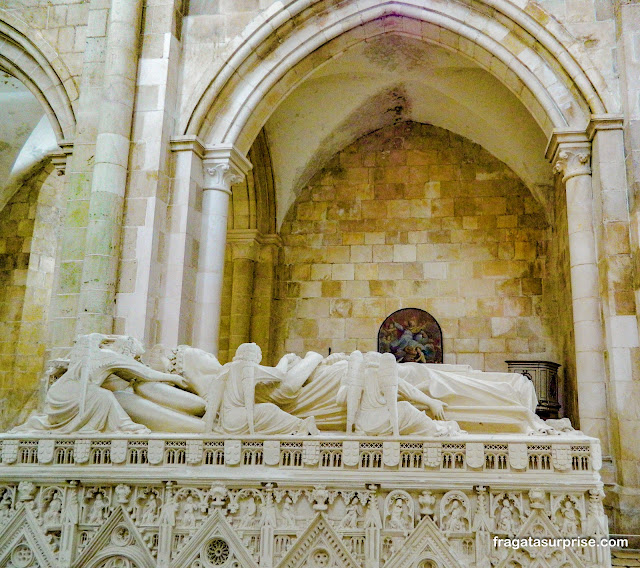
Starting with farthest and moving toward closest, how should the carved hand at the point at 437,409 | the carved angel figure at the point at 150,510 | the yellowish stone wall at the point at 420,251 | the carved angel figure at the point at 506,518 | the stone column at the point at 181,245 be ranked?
the yellowish stone wall at the point at 420,251
the stone column at the point at 181,245
the carved hand at the point at 437,409
the carved angel figure at the point at 150,510
the carved angel figure at the point at 506,518

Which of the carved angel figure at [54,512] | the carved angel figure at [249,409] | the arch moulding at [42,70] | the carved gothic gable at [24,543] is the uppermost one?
the arch moulding at [42,70]

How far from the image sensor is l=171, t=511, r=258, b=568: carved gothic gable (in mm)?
3803

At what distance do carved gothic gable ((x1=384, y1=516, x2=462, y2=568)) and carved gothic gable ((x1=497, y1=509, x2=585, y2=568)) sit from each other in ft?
0.98

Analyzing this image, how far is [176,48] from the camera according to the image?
23.2 ft

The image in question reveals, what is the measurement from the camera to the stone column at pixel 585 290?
5.96m

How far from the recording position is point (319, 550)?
380 cm

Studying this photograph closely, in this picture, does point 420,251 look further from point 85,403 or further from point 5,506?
point 5,506

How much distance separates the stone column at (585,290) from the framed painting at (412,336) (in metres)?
3.32

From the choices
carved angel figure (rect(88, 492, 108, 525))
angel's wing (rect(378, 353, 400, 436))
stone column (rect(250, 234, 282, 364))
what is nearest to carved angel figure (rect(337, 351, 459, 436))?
angel's wing (rect(378, 353, 400, 436))

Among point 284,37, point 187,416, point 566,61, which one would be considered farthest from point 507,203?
point 187,416

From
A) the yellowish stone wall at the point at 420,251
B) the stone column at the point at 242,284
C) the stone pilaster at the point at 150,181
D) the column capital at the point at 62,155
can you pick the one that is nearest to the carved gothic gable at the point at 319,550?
the stone pilaster at the point at 150,181

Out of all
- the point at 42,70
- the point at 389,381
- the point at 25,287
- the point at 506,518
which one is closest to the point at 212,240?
the point at 42,70

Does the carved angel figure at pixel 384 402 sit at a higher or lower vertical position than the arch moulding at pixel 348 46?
lower

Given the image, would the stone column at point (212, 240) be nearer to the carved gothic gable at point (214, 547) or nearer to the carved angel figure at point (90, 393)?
the carved angel figure at point (90, 393)
